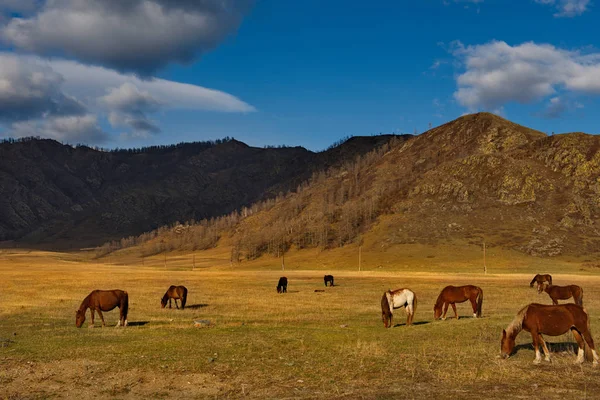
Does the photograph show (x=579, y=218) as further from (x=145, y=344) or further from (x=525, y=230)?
(x=145, y=344)

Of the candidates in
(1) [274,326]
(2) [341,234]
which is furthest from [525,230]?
(1) [274,326]

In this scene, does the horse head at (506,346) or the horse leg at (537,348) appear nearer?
the horse leg at (537,348)

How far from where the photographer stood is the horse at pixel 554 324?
672 inches

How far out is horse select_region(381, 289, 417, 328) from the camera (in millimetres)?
26516

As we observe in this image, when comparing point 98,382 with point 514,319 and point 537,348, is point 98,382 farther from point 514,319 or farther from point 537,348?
point 537,348

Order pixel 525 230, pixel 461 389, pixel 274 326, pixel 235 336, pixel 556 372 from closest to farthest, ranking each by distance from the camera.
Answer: pixel 461 389 < pixel 556 372 < pixel 235 336 < pixel 274 326 < pixel 525 230

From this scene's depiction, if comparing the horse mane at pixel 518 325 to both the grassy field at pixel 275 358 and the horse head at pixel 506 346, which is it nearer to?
the horse head at pixel 506 346

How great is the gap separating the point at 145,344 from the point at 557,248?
155 meters

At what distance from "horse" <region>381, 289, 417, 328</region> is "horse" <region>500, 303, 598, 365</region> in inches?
343

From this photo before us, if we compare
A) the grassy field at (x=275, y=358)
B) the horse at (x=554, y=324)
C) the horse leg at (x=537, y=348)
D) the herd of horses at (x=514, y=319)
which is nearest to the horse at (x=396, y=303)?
the herd of horses at (x=514, y=319)

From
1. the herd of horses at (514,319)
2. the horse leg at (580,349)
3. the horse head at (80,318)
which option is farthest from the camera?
the horse head at (80,318)

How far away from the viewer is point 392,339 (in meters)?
22.5

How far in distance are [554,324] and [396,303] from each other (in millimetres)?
10329

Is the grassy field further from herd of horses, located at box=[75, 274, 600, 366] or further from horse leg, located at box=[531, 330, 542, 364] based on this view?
herd of horses, located at box=[75, 274, 600, 366]
